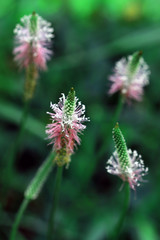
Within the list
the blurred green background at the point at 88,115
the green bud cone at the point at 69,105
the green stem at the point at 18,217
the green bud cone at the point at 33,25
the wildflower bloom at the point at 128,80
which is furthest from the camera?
the blurred green background at the point at 88,115

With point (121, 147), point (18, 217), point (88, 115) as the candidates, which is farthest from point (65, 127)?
point (88, 115)

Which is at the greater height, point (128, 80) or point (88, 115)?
point (88, 115)

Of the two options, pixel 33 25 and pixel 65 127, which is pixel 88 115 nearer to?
pixel 33 25

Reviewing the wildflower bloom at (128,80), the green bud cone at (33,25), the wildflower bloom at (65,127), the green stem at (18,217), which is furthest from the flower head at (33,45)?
the green stem at (18,217)

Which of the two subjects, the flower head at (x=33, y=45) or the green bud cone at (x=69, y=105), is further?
the flower head at (x=33, y=45)

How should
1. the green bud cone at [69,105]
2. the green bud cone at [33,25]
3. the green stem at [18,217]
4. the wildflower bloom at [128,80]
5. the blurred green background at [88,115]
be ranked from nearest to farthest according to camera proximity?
the green bud cone at [69,105] < the green stem at [18,217] < the green bud cone at [33,25] < the wildflower bloom at [128,80] < the blurred green background at [88,115]

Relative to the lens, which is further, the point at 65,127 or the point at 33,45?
the point at 33,45

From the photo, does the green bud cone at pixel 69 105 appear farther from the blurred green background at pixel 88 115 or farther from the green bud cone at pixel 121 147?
the blurred green background at pixel 88 115

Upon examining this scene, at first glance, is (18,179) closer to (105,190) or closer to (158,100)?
(105,190)
